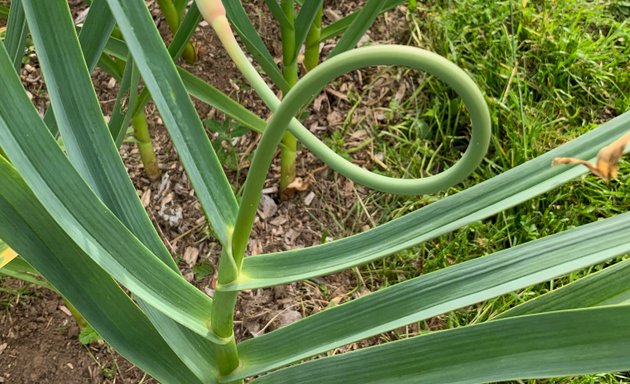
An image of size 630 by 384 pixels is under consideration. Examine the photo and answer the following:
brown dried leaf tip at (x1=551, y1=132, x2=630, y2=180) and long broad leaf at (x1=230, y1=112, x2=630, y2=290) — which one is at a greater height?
brown dried leaf tip at (x1=551, y1=132, x2=630, y2=180)

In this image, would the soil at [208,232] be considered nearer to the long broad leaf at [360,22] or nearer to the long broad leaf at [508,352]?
the long broad leaf at [360,22]

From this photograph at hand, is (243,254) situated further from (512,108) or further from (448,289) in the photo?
(512,108)

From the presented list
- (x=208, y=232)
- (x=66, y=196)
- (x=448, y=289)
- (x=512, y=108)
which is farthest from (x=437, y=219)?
(x=512, y=108)

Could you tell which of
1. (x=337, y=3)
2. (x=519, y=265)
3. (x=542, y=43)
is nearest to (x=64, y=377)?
(x=519, y=265)

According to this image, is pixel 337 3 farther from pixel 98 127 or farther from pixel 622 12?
pixel 98 127

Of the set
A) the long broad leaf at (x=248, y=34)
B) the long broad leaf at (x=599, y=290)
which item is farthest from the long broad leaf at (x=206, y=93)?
the long broad leaf at (x=599, y=290)

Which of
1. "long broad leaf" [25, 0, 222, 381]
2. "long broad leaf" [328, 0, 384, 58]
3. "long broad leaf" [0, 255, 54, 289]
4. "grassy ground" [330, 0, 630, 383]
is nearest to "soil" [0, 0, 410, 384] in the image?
"grassy ground" [330, 0, 630, 383]

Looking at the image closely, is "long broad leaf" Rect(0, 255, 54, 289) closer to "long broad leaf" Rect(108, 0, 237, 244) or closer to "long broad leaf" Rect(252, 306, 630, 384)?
"long broad leaf" Rect(108, 0, 237, 244)
